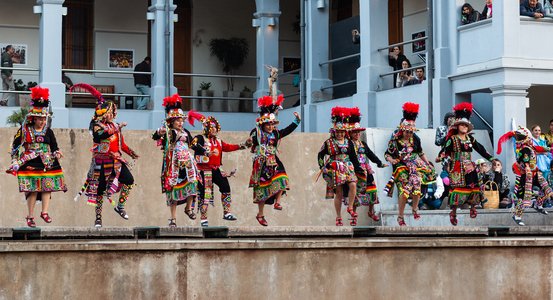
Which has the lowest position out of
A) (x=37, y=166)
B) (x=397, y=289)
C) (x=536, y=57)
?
(x=397, y=289)

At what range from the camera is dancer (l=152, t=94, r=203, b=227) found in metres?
19.3

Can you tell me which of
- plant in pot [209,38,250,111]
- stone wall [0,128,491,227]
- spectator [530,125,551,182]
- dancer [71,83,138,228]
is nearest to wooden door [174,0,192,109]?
plant in pot [209,38,250,111]

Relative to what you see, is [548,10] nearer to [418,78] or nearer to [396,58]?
[418,78]

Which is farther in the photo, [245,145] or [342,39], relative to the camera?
[342,39]

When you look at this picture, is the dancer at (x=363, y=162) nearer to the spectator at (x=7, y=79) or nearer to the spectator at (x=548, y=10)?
the spectator at (x=548, y=10)

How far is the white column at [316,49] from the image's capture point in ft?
109

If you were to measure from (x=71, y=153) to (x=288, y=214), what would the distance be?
387cm

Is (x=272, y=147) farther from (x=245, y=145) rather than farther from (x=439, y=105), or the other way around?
(x=439, y=105)

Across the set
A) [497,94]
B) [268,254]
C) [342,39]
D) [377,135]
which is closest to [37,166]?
[268,254]

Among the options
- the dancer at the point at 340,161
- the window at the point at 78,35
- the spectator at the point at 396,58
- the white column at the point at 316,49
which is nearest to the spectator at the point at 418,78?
the spectator at the point at 396,58

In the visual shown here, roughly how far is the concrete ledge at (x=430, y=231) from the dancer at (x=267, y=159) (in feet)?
11.5

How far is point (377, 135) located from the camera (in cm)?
2386

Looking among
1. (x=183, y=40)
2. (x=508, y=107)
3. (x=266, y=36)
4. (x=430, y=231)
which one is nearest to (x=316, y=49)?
(x=266, y=36)

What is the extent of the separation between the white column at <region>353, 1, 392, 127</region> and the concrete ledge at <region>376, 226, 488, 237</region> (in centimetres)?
1347
